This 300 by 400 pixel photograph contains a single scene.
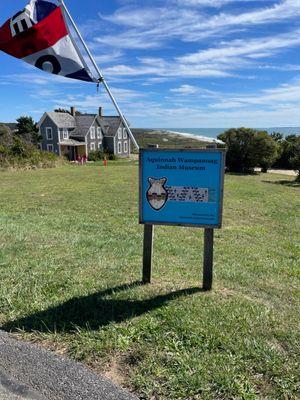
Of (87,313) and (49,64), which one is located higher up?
(49,64)

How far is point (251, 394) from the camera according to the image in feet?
8.95

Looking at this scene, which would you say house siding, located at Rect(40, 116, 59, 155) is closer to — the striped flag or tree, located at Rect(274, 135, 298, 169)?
tree, located at Rect(274, 135, 298, 169)

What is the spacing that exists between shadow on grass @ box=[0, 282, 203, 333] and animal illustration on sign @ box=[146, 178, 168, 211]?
0.94 metres

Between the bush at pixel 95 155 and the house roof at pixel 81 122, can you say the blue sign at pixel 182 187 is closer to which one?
the bush at pixel 95 155

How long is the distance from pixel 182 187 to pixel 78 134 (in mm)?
53135

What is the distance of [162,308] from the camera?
12.8 ft

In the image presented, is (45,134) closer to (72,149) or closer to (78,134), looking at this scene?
(72,149)

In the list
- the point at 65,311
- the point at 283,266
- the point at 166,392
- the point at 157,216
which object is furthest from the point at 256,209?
the point at 166,392

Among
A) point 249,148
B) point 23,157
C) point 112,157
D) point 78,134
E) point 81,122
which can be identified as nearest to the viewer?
point 23,157

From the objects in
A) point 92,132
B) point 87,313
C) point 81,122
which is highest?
point 81,122

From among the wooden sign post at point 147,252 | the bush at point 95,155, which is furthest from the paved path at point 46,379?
the bush at point 95,155

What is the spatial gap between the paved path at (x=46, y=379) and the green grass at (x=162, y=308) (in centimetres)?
13

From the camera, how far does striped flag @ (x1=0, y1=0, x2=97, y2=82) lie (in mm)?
5125

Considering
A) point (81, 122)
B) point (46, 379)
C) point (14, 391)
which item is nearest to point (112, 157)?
point (81, 122)
